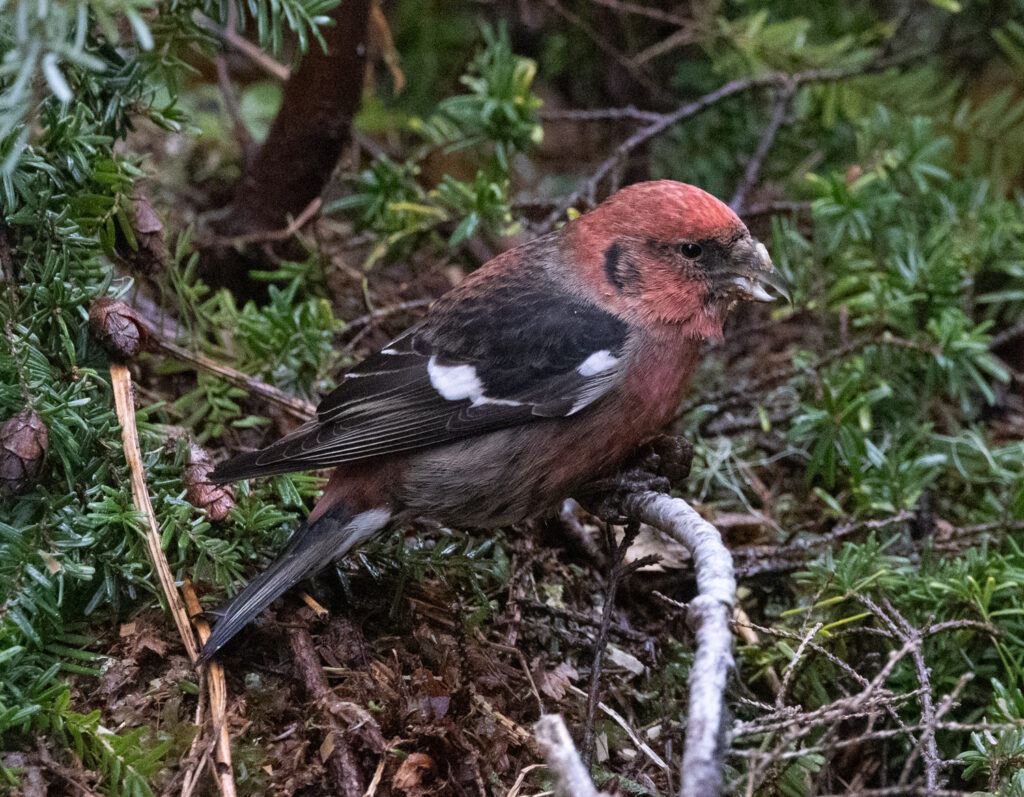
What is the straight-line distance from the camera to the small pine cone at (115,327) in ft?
8.07

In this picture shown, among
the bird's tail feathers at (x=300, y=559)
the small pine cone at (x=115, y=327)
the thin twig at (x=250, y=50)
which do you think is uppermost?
the thin twig at (x=250, y=50)

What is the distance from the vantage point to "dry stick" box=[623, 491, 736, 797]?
1.51m

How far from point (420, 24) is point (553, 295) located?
7.70ft

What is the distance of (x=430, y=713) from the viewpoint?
2.21m

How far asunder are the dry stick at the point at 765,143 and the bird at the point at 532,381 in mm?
904

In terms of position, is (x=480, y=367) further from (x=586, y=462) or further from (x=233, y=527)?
(x=233, y=527)

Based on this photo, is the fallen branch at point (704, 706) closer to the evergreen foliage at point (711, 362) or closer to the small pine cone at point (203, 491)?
the evergreen foliage at point (711, 362)

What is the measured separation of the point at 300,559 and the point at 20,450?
0.69 metres

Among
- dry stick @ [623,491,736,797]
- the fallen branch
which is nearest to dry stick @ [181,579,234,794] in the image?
the fallen branch

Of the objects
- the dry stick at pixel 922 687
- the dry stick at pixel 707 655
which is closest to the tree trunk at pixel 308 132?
the dry stick at pixel 707 655

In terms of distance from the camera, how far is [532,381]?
8.68ft

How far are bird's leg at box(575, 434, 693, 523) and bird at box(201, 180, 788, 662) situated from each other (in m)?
0.04

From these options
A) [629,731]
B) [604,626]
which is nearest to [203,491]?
[604,626]

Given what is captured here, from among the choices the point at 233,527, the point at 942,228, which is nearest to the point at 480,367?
the point at 233,527
